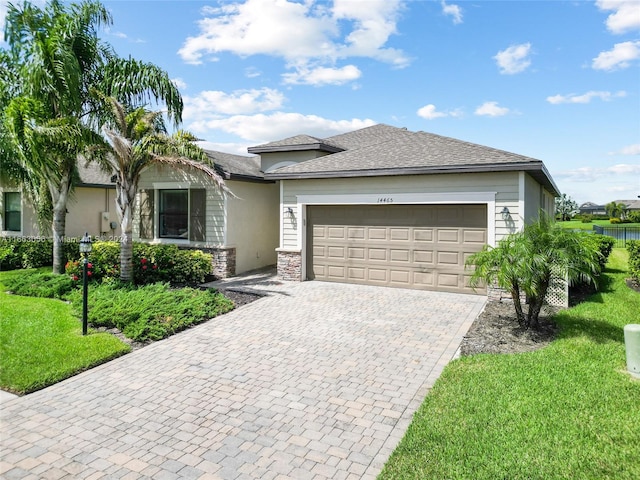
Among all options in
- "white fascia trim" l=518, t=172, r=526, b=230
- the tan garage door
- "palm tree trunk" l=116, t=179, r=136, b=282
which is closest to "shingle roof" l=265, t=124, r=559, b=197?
"white fascia trim" l=518, t=172, r=526, b=230

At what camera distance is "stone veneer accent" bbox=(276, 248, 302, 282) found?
1226 cm

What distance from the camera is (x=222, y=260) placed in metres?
13.0

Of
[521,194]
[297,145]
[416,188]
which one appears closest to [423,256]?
[416,188]

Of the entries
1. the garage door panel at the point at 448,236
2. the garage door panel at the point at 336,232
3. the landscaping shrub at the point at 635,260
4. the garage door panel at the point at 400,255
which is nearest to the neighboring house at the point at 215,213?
the garage door panel at the point at 336,232

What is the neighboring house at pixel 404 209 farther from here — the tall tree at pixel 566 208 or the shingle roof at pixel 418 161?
the tall tree at pixel 566 208

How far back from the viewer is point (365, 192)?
1142 cm

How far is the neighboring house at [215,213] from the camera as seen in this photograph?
42.8 feet

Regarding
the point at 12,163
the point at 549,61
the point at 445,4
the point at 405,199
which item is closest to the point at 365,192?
the point at 405,199

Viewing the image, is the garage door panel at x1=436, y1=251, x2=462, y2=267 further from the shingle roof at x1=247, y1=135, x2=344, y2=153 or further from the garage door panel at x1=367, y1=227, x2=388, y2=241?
the shingle roof at x1=247, y1=135, x2=344, y2=153

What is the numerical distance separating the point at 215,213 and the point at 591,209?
117908 mm

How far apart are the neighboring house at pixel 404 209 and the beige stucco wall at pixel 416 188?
0.02 meters

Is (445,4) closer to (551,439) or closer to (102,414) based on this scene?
(551,439)

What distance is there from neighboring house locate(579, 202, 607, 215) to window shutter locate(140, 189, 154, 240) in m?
109

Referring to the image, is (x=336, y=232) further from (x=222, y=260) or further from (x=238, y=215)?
(x=222, y=260)
